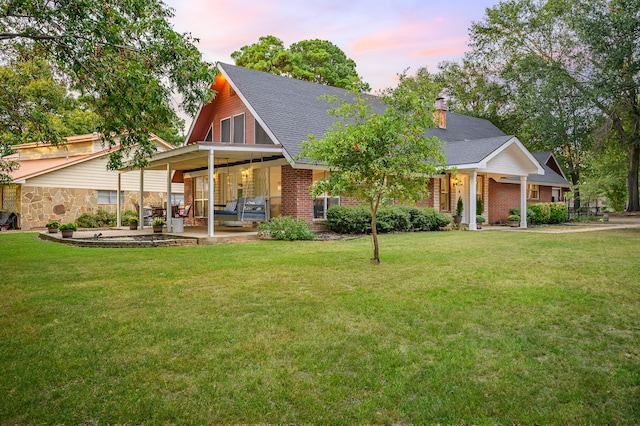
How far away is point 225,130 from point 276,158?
4057 millimetres

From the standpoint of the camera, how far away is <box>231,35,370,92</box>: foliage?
105 feet

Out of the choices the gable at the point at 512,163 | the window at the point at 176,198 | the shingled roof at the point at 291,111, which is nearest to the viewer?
the shingled roof at the point at 291,111

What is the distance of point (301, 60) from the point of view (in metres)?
32.9

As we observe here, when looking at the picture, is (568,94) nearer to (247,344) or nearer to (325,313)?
(325,313)

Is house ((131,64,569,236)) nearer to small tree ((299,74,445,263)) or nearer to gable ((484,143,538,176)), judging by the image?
gable ((484,143,538,176))

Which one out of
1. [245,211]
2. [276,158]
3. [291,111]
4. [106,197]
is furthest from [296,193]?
[106,197]

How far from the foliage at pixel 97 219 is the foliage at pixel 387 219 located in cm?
1384

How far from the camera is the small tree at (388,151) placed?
7.68m

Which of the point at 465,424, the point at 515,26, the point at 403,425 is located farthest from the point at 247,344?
the point at 515,26

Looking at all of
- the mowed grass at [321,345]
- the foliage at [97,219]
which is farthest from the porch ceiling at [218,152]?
the foliage at [97,219]

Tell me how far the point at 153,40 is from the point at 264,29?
2634 centimetres

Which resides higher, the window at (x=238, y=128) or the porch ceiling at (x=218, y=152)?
the window at (x=238, y=128)

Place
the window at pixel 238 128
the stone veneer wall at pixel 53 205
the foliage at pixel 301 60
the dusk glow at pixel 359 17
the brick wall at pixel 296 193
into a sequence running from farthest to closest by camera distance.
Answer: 1. the foliage at pixel 301 60
2. the stone veneer wall at pixel 53 205
3. the window at pixel 238 128
4. the brick wall at pixel 296 193
5. the dusk glow at pixel 359 17

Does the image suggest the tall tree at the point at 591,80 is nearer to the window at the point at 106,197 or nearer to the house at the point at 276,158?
the house at the point at 276,158
